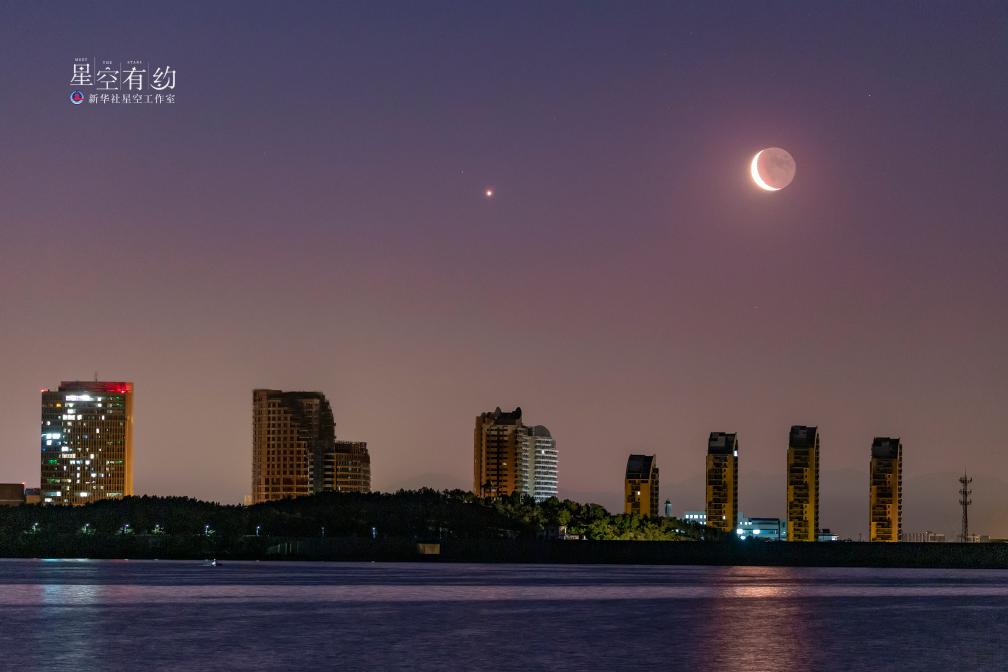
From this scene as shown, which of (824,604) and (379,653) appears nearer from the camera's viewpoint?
(379,653)

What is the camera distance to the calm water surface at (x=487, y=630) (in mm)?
49125

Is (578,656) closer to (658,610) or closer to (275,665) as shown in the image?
(275,665)

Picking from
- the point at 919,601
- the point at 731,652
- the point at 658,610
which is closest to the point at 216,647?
the point at 731,652

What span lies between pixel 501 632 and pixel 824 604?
3578cm

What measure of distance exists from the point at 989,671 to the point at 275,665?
73.1 feet

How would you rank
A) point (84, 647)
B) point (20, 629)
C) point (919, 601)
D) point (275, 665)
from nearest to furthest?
1. point (275, 665)
2. point (84, 647)
3. point (20, 629)
4. point (919, 601)

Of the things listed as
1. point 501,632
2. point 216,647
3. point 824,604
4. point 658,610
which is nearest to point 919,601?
point 824,604

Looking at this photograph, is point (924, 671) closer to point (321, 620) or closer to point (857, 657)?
point (857, 657)

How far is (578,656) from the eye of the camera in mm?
50469

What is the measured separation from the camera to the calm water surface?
49125 mm

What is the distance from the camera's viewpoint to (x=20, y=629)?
61938mm

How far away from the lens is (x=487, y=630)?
6347 centimetres

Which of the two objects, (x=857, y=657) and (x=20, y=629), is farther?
(x=20, y=629)

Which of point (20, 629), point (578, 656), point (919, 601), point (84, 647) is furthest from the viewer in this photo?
point (919, 601)
